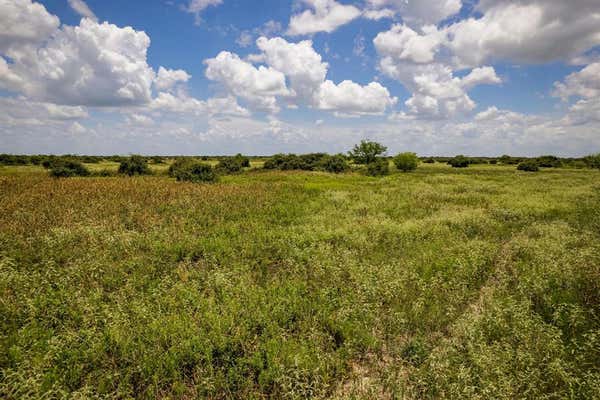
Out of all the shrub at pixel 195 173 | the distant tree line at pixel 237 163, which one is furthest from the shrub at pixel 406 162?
the shrub at pixel 195 173

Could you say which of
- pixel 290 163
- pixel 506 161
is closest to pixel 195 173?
pixel 290 163

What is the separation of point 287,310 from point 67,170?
36.9m

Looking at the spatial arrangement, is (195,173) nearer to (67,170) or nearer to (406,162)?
(67,170)

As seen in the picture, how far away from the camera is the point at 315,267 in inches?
368

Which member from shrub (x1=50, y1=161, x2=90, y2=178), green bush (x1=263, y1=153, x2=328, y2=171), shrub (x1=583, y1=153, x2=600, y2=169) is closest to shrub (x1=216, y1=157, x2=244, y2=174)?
green bush (x1=263, y1=153, x2=328, y2=171)

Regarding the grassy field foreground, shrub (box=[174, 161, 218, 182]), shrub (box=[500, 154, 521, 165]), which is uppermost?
shrub (box=[500, 154, 521, 165])

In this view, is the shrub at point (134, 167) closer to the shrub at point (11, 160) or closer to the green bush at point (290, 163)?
the shrub at point (11, 160)

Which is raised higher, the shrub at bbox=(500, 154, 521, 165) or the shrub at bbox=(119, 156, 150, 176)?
the shrub at bbox=(500, 154, 521, 165)

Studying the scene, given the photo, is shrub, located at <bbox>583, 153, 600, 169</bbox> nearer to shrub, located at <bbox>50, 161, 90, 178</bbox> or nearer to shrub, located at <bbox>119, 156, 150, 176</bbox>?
shrub, located at <bbox>119, 156, 150, 176</bbox>

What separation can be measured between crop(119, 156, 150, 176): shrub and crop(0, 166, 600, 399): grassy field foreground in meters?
27.0

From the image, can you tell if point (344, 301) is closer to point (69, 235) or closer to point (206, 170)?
point (69, 235)

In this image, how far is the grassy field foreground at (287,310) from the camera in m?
4.70

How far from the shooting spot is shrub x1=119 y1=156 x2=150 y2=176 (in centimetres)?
3925

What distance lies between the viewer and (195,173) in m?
33.4
